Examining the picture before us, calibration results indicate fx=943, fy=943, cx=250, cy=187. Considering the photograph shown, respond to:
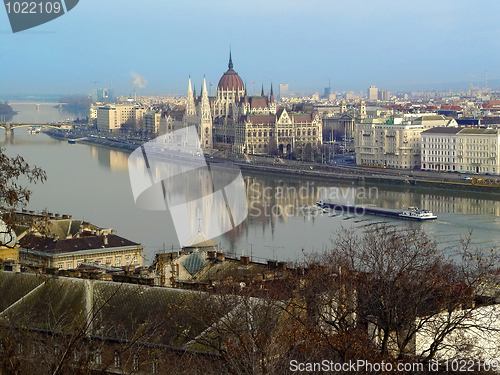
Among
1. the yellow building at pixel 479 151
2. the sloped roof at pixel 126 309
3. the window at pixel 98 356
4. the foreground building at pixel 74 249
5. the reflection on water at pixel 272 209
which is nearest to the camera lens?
the window at pixel 98 356

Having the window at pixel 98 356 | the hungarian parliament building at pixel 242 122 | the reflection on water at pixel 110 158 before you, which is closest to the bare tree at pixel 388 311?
the window at pixel 98 356

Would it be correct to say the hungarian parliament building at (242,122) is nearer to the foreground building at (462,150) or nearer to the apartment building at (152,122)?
the apartment building at (152,122)

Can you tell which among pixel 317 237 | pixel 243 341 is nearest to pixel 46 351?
Answer: pixel 243 341

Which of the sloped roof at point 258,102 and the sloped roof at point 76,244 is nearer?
the sloped roof at point 76,244

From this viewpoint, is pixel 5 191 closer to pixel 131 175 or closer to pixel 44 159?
pixel 131 175

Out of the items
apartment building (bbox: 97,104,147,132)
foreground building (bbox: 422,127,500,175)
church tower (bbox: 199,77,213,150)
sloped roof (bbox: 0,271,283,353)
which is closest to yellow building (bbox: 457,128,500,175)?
foreground building (bbox: 422,127,500,175)

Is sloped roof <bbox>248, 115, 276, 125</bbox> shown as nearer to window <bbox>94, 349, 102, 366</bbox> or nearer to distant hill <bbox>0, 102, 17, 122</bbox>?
distant hill <bbox>0, 102, 17, 122</bbox>

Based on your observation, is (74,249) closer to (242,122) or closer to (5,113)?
(242,122)

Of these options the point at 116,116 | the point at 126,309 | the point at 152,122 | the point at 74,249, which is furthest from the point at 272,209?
the point at 116,116
